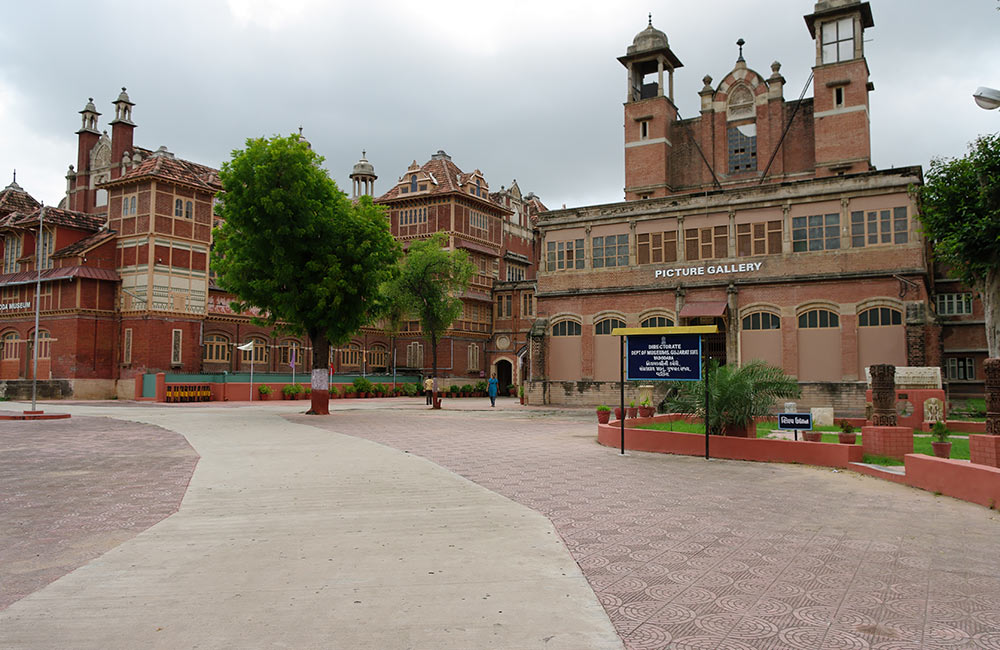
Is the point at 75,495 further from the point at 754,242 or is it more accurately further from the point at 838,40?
the point at 838,40

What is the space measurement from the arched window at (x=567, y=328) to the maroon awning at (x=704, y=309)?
5.65m

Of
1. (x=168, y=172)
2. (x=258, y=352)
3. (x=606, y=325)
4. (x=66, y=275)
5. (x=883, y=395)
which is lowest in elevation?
(x=883, y=395)

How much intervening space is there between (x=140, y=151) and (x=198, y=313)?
18074mm

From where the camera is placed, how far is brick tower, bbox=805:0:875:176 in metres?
37.8

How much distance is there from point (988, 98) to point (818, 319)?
2351 centimetres

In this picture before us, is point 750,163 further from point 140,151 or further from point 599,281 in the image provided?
point 140,151

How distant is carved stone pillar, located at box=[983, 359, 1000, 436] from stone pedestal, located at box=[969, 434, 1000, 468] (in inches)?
37.6

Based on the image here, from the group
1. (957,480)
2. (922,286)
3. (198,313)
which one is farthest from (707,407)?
(198,313)

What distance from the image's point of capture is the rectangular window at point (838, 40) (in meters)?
38.6

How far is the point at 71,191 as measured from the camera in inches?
2306

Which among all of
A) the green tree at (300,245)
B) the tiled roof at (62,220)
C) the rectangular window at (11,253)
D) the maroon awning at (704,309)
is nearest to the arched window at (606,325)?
the maroon awning at (704,309)

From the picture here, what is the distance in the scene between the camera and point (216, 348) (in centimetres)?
4450

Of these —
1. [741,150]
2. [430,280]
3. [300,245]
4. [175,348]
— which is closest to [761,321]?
[741,150]

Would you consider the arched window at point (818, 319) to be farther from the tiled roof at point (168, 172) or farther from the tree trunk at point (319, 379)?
the tiled roof at point (168, 172)
